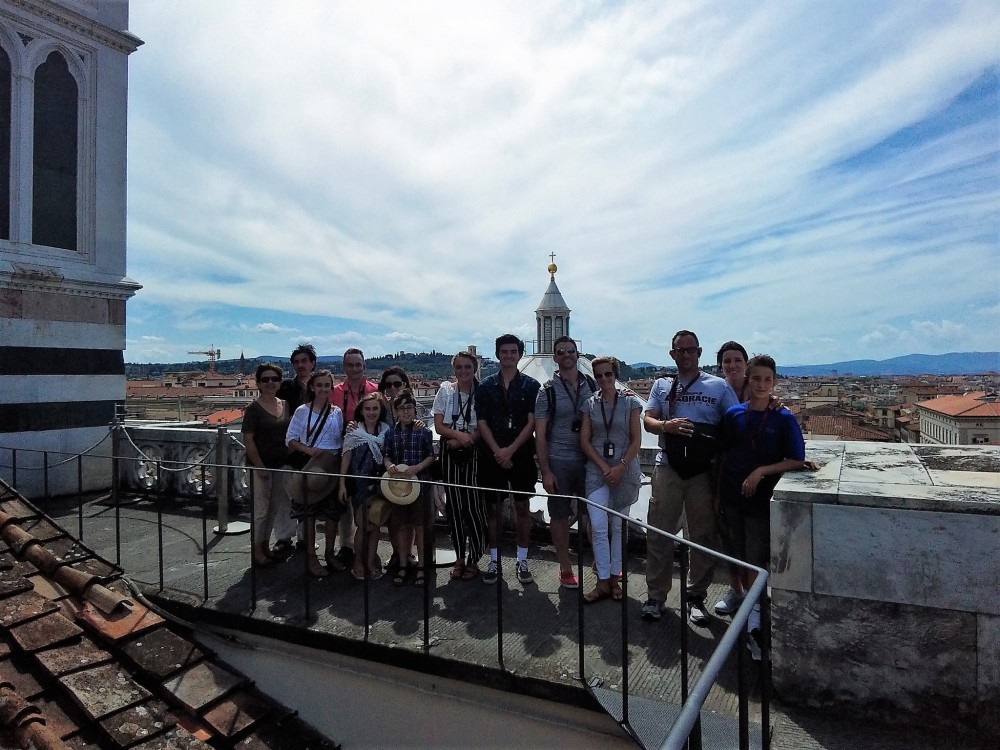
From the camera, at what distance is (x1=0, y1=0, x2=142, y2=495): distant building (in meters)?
7.48

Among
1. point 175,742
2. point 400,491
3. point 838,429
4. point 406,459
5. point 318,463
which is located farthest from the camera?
point 838,429

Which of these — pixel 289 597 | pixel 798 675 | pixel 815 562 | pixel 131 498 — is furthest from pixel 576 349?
pixel 131 498

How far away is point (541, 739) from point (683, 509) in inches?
76.6

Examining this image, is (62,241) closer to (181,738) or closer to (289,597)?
(289,597)

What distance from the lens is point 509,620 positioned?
407 centimetres

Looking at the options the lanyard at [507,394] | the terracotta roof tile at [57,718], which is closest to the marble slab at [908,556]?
the lanyard at [507,394]

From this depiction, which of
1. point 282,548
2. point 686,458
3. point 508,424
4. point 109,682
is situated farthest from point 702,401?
point 109,682

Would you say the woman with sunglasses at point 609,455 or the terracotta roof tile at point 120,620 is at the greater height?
the woman with sunglasses at point 609,455

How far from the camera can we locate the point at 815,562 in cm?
323

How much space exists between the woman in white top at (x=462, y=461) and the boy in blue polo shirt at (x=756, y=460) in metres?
1.84

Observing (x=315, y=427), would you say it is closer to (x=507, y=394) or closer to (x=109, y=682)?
(x=507, y=394)

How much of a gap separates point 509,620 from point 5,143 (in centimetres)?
841

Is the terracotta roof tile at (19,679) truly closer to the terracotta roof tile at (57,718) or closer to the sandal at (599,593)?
the terracotta roof tile at (57,718)

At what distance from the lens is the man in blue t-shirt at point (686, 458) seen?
4.04 metres
